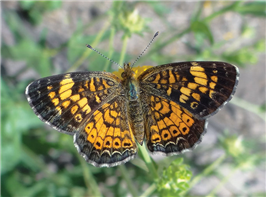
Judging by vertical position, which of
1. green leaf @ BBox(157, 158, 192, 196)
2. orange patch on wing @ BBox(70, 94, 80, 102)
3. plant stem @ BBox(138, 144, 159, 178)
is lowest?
green leaf @ BBox(157, 158, 192, 196)

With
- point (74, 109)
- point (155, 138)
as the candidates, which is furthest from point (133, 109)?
point (74, 109)

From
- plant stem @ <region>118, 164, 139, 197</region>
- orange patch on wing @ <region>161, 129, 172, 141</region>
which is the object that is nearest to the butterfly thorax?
orange patch on wing @ <region>161, 129, 172, 141</region>

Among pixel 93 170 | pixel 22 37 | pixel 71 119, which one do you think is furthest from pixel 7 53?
pixel 71 119

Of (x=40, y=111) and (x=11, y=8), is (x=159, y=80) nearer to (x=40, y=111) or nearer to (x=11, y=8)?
(x=40, y=111)

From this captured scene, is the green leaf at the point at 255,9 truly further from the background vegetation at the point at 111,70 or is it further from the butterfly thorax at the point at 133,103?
the butterfly thorax at the point at 133,103

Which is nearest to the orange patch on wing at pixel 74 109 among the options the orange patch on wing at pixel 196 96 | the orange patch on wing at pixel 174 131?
the orange patch on wing at pixel 174 131

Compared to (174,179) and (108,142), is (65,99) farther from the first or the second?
(174,179)

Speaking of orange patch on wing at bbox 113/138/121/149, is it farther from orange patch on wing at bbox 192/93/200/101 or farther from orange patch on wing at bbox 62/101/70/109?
orange patch on wing at bbox 192/93/200/101
